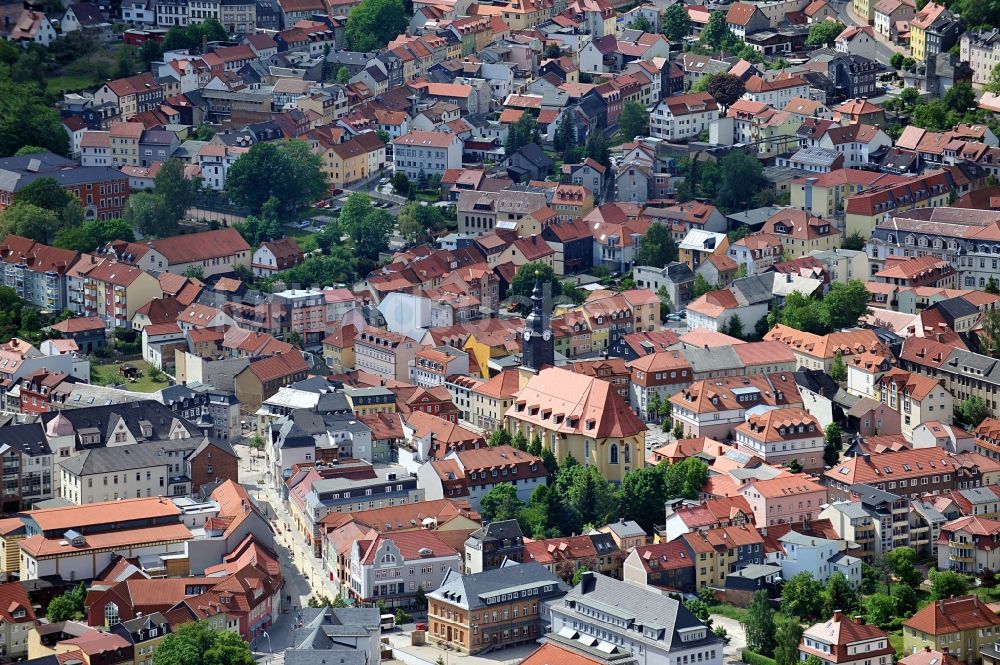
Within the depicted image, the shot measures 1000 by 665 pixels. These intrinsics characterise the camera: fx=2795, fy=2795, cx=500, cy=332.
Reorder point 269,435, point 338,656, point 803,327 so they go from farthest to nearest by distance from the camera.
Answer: point 803,327
point 269,435
point 338,656

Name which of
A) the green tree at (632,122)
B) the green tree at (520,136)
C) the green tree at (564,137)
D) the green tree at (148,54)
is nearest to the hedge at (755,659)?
the green tree at (520,136)

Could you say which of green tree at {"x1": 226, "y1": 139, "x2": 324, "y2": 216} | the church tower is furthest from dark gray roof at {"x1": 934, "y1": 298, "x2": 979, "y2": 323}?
green tree at {"x1": 226, "y1": 139, "x2": 324, "y2": 216}

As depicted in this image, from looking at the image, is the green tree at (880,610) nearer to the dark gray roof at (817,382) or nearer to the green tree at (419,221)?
the dark gray roof at (817,382)

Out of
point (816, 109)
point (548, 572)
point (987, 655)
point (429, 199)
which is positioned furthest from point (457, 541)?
point (816, 109)

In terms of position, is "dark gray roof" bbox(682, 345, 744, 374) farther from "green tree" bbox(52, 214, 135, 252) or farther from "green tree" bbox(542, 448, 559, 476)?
"green tree" bbox(52, 214, 135, 252)

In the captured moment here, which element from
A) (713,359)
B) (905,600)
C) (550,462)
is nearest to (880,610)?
(905,600)

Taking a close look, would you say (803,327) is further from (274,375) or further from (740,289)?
(274,375)
